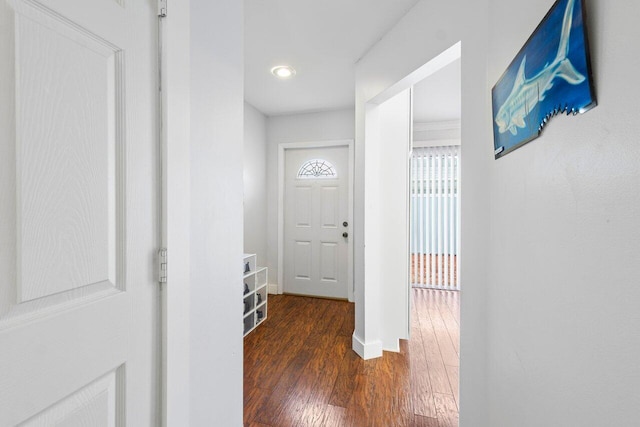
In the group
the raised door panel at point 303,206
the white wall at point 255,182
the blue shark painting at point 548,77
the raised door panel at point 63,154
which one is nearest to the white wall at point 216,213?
the raised door panel at point 63,154

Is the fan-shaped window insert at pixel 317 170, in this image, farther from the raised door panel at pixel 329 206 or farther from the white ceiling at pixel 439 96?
the white ceiling at pixel 439 96

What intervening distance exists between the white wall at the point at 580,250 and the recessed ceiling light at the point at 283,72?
2001mm

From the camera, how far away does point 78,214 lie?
0.63m

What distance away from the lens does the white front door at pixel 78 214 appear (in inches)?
20.2

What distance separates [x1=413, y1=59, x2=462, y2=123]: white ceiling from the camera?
2.88 metres

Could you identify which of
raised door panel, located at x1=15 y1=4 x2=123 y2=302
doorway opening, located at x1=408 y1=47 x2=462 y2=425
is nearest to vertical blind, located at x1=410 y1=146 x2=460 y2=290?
doorway opening, located at x1=408 y1=47 x2=462 y2=425

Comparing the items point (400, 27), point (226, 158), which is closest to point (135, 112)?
point (226, 158)

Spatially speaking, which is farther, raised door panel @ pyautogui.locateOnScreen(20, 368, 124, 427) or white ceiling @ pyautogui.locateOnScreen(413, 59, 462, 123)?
white ceiling @ pyautogui.locateOnScreen(413, 59, 462, 123)

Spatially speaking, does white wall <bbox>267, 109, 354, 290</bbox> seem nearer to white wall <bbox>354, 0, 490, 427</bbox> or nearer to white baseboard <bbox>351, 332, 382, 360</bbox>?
white baseboard <bbox>351, 332, 382, 360</bbox>

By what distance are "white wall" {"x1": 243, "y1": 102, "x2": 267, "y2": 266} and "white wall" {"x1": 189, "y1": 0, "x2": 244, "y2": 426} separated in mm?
2263

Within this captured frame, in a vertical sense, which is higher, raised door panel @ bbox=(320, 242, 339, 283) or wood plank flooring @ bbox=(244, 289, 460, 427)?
raised door panel @ bbox=(320, 242, 339, 283)

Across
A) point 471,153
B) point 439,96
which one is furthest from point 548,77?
point 439,96

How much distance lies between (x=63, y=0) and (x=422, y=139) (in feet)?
14.7

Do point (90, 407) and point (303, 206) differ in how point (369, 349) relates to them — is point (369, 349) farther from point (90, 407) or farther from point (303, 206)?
point (303, 206)
